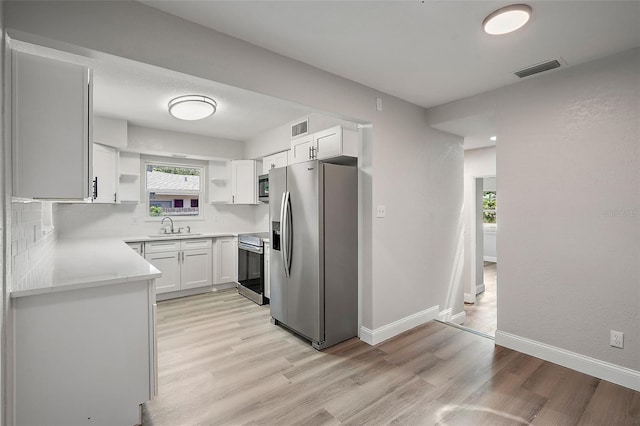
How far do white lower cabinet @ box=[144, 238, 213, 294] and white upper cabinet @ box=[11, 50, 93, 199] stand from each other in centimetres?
282

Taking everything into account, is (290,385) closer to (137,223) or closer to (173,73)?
(173,73)

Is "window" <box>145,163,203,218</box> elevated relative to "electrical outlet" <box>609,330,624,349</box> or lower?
elevated

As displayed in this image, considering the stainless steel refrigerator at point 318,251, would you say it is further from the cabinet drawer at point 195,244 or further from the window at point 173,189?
the window at point 173,189

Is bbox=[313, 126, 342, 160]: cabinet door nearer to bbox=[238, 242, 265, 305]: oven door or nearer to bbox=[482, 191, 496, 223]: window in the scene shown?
bbox=[238, 242, 265, 305]: oven door

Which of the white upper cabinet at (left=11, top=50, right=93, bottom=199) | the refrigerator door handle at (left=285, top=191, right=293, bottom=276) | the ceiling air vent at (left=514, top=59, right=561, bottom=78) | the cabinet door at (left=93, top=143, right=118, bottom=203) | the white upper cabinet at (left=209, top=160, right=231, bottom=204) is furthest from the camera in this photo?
the white upper cabinet at (left=209, top=160, right=231, bottom=204)

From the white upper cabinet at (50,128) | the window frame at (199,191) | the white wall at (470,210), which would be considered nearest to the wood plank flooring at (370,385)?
the white upper cabinet at (50,128)

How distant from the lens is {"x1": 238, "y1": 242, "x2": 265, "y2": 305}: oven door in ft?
13.8

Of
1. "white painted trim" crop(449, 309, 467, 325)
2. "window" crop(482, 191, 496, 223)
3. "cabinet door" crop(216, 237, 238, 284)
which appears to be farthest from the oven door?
"window" crop(482, 191, 496, 223)

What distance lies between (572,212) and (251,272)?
3791 millimetres

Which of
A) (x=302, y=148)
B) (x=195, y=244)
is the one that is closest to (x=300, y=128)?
(x=302, y=148)

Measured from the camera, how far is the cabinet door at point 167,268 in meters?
4.26

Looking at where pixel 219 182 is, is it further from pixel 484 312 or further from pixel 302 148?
pixel 484 312

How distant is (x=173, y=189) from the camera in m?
5.01

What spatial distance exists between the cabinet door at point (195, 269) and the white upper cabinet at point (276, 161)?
1.65 m
